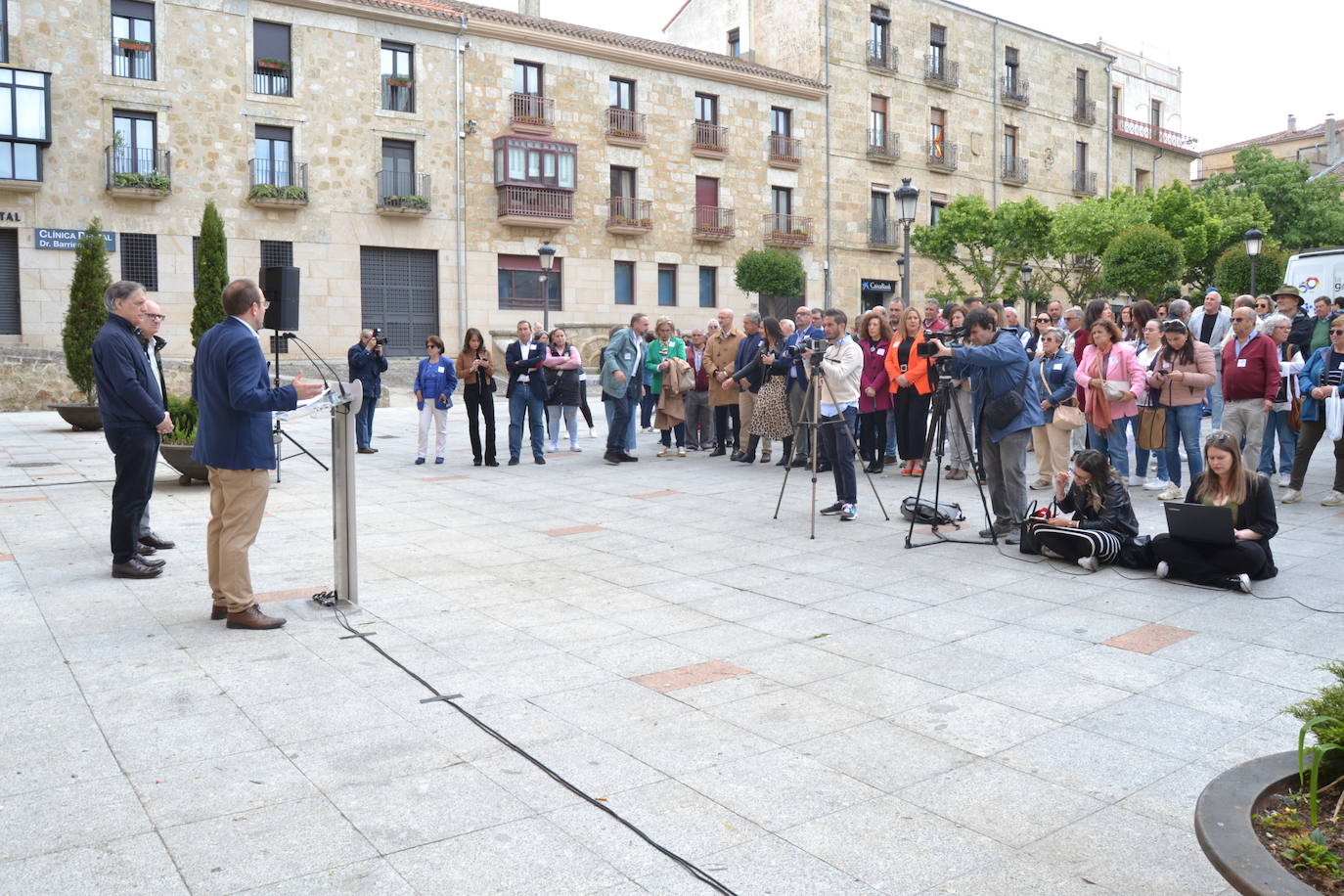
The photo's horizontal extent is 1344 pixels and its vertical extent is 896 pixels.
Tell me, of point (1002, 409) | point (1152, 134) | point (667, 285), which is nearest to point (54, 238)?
point (667, 285)

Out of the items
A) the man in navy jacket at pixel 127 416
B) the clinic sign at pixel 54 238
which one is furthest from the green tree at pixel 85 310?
the man in navy jacket at pixel 127 416

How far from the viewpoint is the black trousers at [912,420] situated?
476 inches

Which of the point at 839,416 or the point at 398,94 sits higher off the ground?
the point at 398,94

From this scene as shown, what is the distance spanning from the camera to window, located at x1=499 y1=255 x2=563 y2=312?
3334cm

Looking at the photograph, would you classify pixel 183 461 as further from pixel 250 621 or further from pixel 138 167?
pixel 138 167

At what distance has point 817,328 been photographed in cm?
1220

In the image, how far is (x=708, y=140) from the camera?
36719mm

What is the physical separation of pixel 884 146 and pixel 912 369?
31.2 m

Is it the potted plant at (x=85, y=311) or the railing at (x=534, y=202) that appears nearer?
the potted plant at (x=85, y=311)

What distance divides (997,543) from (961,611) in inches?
87.3

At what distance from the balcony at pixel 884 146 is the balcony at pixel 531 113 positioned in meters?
13.2

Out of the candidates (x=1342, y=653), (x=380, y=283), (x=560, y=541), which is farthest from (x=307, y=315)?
(x=1342, y=653)

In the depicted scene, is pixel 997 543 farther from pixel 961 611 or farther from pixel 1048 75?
pixel 1048 75

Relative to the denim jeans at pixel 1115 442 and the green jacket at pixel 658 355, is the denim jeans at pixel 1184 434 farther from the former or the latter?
the green jacket at pixel 658 355
